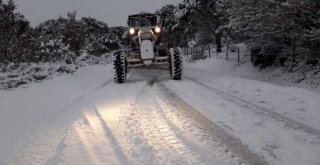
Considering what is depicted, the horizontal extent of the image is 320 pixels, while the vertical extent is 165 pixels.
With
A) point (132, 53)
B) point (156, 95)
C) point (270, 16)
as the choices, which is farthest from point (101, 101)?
point (270, 16)

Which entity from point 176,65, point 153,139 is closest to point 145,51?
point 176,65

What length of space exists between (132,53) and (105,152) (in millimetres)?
11054

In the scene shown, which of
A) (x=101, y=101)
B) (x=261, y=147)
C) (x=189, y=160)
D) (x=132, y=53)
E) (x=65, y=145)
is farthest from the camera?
(x=132, y=53)

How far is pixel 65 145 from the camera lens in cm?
609

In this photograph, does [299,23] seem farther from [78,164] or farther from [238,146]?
[78,164]

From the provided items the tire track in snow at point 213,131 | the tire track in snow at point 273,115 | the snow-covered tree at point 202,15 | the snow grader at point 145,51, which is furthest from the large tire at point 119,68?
the snow-covered tree at point 202,15

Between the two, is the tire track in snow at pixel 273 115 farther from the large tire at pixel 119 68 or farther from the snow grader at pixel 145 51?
the large tire at pixel 119 68

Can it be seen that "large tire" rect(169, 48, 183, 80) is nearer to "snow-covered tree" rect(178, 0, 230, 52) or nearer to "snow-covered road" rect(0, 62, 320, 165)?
"snow-covered road" rect(0, 62, 320, 165)

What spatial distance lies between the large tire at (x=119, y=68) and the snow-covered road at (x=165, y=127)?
131 inches

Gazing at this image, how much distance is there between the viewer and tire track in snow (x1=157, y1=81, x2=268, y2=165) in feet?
17.0

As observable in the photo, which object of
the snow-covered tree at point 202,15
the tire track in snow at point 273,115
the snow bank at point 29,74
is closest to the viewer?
the tire track in snow at point 273,115

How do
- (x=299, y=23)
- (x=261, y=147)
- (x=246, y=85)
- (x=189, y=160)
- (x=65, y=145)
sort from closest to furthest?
(x=189, y=160), (x=261, y=147), (x=65, y=145), (x=246, y=85), (x=299, y=23)

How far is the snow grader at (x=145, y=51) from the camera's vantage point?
15141mm

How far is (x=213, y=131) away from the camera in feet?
21.6
